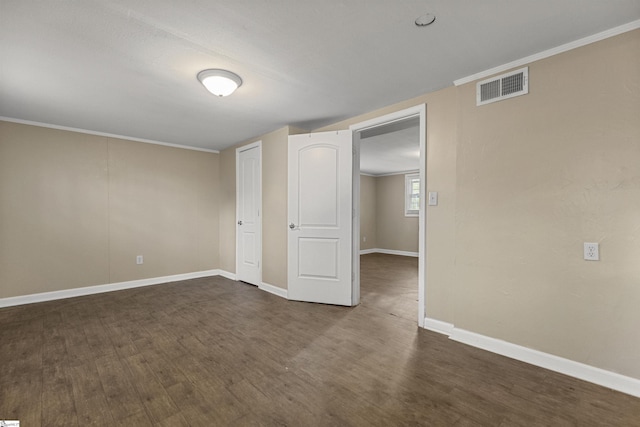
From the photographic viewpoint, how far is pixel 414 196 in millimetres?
7961

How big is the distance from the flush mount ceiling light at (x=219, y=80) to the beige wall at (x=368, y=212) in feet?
19.7

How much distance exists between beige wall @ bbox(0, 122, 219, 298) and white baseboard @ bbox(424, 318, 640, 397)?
14.4ft

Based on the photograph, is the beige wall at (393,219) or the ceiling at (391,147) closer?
the ceiling at (391,147)

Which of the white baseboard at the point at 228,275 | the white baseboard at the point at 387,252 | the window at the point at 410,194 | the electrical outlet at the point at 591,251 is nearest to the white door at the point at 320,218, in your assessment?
the white baseboard at the point at 228,275

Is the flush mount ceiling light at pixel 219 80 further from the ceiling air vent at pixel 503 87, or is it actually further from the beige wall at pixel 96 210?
the beige wall at pixel 96 210

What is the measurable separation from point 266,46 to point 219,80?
612mm

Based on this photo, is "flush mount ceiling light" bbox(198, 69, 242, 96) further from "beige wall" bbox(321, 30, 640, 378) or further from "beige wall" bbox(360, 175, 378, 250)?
"beige wall" bbox(360, 175, 378, 250)

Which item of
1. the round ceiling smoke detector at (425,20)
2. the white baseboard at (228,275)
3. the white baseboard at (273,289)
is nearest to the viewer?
the round ceiling smoke detector at (425,20)

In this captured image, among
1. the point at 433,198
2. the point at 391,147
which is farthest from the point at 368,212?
the point at 433,198

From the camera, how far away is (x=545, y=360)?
2.10 meters

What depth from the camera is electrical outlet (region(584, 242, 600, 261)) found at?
1.92 meters

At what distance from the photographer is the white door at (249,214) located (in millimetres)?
4475

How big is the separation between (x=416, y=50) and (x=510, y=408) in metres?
2.47

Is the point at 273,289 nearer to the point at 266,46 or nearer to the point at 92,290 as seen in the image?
the point at 92,290
